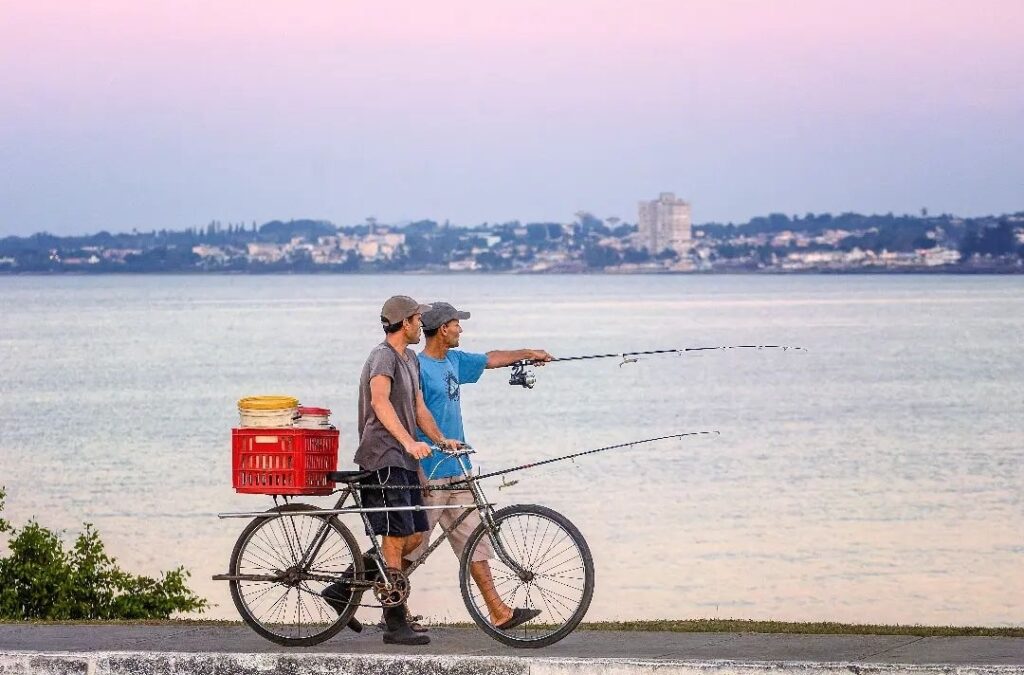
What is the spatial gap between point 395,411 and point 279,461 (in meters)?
0.64

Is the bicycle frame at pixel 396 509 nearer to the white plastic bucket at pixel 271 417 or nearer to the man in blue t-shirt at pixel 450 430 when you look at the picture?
the man in blue t-shirt at pixel 450 430

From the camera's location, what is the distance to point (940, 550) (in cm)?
2322

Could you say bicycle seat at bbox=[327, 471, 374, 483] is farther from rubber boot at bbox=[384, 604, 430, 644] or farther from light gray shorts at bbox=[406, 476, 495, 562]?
rubber boot at bbox=[384, 604, 430, 644]

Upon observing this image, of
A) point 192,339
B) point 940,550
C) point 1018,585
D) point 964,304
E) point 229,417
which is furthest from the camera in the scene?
point 964,304

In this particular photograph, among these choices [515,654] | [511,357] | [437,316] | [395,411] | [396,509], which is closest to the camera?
[515,654]

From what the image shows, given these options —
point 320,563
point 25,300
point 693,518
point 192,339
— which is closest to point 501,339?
point 192,339

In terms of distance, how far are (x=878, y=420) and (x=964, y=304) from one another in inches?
4688

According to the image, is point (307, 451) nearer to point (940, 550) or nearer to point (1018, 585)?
point (1018, 585)

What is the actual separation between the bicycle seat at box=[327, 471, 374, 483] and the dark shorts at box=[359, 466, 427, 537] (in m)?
0.06

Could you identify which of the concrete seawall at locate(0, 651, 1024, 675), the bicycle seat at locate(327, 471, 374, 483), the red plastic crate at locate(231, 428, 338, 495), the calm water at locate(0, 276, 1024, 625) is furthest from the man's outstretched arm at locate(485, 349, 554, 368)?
the calm water at locate(0, 276, 1024, 625)

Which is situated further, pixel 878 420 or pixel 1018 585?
pixel 878 420

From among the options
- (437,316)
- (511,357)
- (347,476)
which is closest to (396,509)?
(347,476)

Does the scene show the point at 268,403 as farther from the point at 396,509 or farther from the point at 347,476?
the point at 396,509

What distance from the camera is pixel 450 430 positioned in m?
9.66
